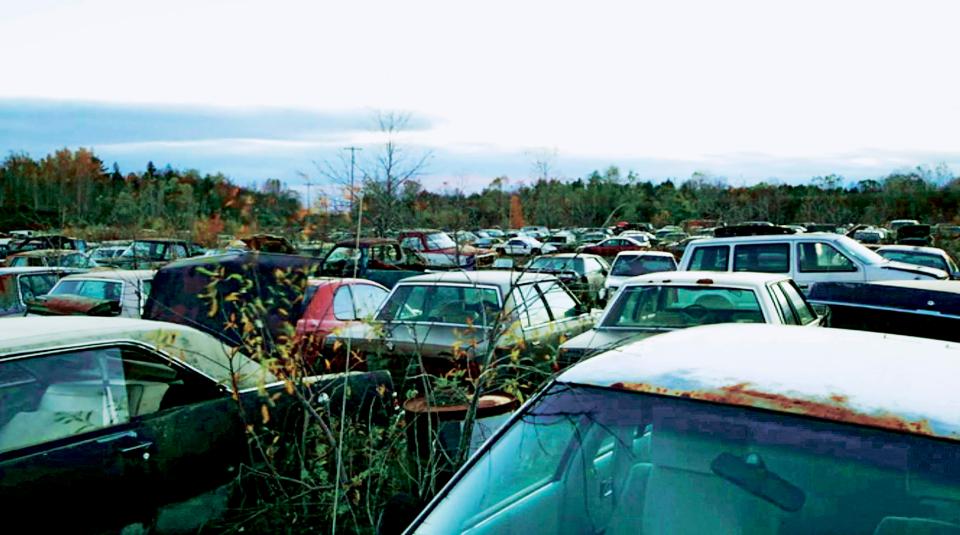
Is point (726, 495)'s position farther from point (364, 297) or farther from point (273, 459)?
point (364, 297)

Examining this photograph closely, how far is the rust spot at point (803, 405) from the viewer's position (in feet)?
7.11

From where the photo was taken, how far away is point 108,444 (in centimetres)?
410

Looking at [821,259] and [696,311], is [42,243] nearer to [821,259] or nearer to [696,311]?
[821,259]

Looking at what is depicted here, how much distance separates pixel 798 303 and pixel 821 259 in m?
5.29

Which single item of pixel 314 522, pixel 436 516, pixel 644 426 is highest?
pixel 644 426

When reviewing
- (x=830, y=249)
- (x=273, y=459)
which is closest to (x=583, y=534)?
(x=273, y=459)

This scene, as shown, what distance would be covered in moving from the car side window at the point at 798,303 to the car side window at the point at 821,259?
191 inches

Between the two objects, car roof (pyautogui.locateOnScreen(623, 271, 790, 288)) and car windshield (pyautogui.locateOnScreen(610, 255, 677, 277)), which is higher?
car roof (pyautogui.locateOnScreen(623, 271, 790, 288))

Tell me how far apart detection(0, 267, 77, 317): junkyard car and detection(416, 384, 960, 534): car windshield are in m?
11.1

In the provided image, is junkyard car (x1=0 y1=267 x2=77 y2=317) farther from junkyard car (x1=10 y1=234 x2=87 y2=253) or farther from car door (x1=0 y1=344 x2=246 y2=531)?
junkyard car (x1=10 y1=234 x2=87 y2=253)

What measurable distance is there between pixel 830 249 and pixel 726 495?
1235 cm

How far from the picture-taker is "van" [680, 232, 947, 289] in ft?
43.9

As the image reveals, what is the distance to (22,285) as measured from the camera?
12938 mm

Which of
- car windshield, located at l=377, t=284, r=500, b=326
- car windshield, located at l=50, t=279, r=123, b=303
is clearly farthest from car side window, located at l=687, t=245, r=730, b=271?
car windshield, located at l=50, t=279, r=123, b=303
